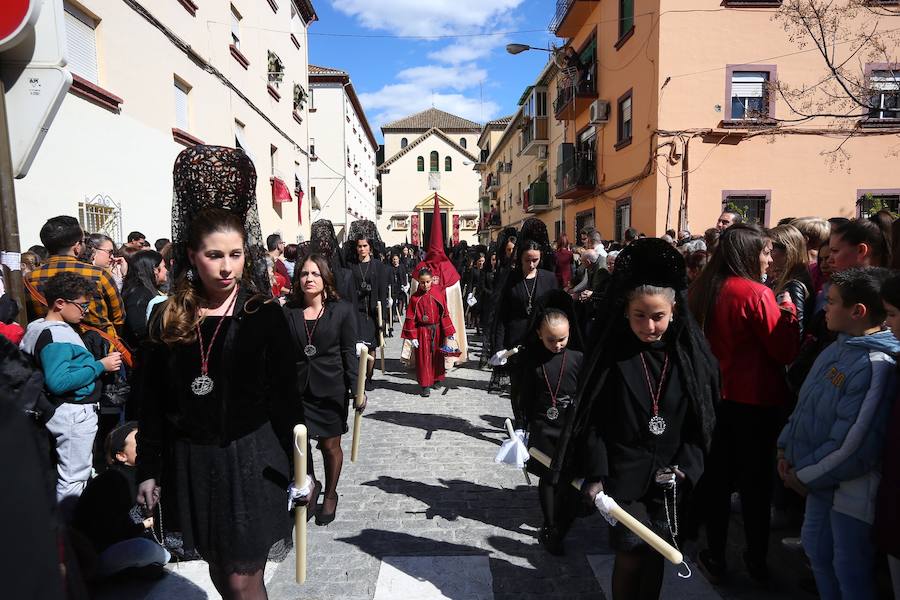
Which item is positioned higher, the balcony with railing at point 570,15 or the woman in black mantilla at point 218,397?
the balcony with railing at point 570,15

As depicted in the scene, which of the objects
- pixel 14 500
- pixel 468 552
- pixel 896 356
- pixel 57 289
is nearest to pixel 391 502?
pixel 468 552

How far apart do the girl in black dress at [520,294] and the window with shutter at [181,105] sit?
27.8 feet

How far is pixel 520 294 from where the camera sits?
222 inches

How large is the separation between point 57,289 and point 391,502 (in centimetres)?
289

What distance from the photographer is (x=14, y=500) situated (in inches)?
23.3

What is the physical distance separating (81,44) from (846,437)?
9704mm

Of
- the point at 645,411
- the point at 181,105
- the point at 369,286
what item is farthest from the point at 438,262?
the point at 181,105

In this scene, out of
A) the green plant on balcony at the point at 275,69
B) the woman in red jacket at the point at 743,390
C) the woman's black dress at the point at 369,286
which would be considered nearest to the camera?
the woman in red jacket at the point at 743,390

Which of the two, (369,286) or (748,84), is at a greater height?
(748,84)

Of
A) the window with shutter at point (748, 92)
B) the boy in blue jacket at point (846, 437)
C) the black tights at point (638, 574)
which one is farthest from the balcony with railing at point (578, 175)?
the black tights at point (638, 574)

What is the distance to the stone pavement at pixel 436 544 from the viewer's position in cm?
315

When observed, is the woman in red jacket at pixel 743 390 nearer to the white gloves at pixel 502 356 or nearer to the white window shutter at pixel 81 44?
the white gloves at pixel 502 356

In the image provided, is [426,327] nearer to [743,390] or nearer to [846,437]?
[743,390]

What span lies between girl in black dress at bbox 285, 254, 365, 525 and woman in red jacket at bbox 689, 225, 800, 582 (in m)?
2.53
